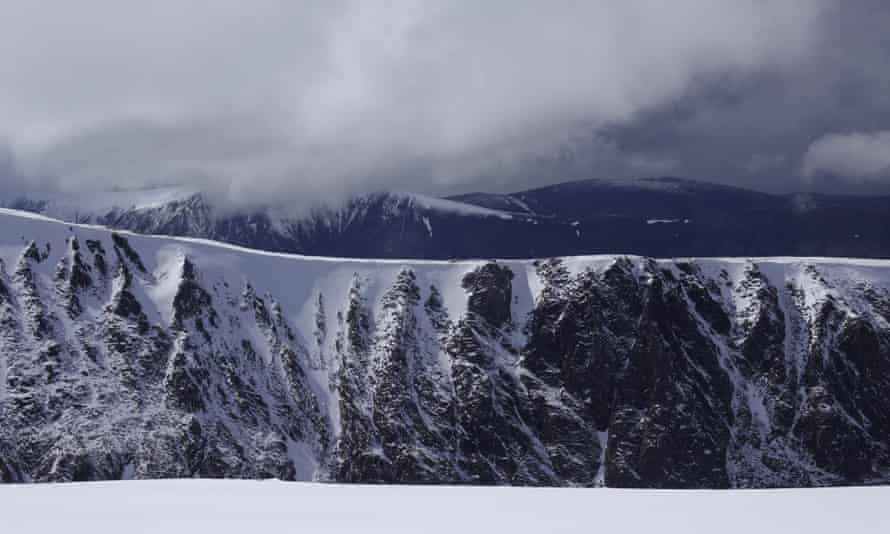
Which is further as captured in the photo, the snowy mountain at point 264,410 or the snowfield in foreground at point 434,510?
the snowy mountain at point 264,410

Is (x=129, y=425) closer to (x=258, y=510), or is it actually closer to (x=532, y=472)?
(x=532, y=472)

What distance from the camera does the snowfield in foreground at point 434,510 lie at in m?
20.3

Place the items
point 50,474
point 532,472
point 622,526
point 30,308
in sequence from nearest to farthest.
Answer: point 622,526
point 50,474
point 30,308
point 532,472

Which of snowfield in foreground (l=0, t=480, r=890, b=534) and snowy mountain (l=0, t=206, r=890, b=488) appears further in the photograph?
snowy mountain (l=0, t=206, r=890, b=488)

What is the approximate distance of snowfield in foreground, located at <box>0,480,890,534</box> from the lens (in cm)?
2034

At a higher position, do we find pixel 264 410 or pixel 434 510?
pixel 434 510

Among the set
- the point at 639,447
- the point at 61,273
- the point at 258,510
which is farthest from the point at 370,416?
the point at 258,510

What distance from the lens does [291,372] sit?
191375 mm

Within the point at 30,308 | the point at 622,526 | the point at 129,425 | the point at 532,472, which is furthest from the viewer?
the point at 532,472

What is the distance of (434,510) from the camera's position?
22500 mm

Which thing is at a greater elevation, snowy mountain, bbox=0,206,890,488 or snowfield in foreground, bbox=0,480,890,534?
snowfield in foreground, bbox=0,480,890,534

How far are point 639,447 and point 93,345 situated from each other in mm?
136376

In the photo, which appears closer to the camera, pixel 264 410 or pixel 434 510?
pixel 434 510

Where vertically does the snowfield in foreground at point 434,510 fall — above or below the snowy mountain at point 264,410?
above
